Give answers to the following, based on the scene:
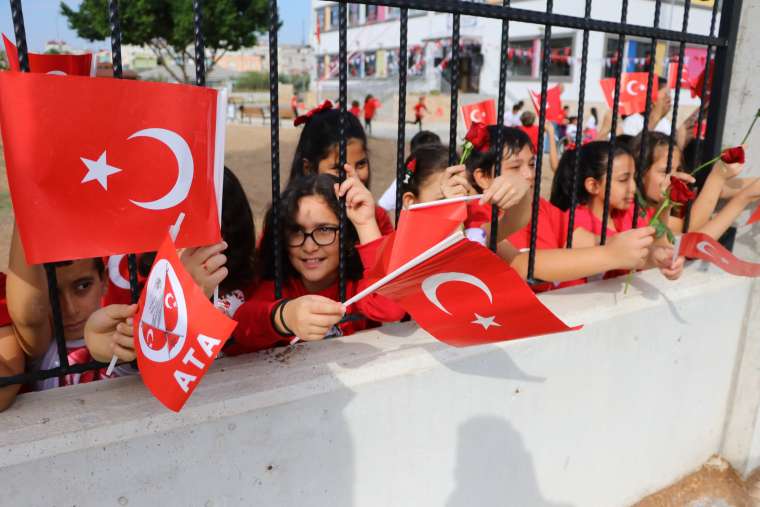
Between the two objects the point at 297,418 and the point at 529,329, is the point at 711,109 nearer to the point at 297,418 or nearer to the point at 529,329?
the point at 529,329

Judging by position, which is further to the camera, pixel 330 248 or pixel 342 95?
pixel 330 248

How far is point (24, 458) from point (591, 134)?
63.1 ft

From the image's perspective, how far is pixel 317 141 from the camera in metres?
3.13

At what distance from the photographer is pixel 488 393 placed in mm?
1806

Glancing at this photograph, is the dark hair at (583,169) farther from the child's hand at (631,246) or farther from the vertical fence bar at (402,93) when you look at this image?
the vertical fence bar at (402,93)

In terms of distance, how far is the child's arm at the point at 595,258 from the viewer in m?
1.96

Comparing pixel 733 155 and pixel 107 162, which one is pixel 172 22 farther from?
pixel 107 162

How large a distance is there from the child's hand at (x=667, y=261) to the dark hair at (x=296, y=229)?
1.00m

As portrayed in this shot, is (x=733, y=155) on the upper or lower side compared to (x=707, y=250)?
upper

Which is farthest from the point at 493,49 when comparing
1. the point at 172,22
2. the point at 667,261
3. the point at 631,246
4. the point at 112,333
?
the point at 112,333

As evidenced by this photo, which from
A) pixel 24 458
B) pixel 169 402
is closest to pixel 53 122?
pixel 169 402

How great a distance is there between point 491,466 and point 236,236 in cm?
102

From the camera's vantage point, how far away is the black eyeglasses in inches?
75.4

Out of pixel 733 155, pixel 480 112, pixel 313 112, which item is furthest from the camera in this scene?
pixel 480 112
